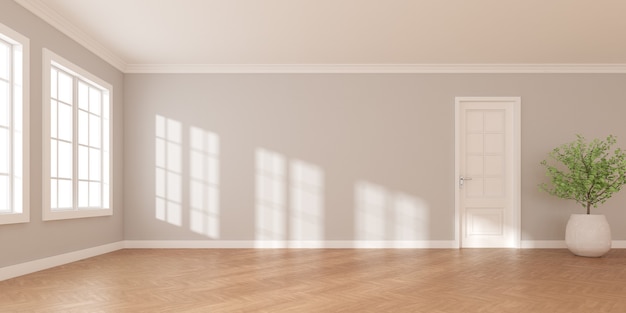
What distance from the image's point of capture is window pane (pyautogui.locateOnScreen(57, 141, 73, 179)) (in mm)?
6242

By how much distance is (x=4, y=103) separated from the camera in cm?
511

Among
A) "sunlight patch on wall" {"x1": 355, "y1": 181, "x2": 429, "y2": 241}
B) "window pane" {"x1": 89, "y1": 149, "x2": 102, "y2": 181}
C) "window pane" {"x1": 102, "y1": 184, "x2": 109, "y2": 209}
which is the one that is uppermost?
"window pane" {"x1": 89, "y1": 149, "x2": 102, "y2": 181}

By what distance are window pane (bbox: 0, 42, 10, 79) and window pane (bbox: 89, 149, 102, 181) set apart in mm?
2141

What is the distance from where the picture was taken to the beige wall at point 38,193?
16.7 ft

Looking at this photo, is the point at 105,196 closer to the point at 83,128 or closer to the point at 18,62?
the point at 83,128

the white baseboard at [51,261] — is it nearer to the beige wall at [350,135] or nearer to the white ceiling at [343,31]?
the beige wall at [350,135]

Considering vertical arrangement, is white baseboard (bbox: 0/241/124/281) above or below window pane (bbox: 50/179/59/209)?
below

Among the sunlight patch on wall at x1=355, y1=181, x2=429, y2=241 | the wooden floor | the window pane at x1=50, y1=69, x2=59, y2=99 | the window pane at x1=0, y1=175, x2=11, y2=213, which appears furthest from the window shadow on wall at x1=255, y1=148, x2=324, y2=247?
the window pane at x1=0, y1=175, x2=11, y2=213

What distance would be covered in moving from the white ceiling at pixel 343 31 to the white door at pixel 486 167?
0.84 metres

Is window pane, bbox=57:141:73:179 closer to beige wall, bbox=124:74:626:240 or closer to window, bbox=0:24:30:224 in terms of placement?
window, bbox=0:24:30:224

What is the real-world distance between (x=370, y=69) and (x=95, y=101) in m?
4.35

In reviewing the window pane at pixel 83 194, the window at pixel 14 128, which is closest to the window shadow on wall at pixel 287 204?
the window pane at pixel 83 194

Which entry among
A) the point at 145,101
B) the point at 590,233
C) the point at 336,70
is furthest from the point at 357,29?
the point at 590,233

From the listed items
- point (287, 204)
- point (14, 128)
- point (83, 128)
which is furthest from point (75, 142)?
point (287, 204)
